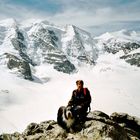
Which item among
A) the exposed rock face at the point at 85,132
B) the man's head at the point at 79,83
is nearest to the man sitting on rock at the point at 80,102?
the man's head at the point at 79,83

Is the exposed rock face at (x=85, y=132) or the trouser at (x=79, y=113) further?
the trouser at (x=79, y=113)

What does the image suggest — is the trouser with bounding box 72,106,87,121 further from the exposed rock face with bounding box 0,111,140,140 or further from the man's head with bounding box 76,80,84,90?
the man's head with bounding box 76,80,84,90

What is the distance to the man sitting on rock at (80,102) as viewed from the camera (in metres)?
25.7

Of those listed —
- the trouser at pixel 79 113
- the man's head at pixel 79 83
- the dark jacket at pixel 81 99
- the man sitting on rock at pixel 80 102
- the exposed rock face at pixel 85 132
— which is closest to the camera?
the exposed rock face at pixel 85 132

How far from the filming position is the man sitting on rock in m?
25.7

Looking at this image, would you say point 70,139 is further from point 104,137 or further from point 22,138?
point 22,138

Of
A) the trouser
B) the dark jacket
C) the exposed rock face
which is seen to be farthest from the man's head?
the exposed rock face

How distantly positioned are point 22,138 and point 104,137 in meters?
6.80

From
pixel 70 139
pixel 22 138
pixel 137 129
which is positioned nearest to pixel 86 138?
pixel 70 139

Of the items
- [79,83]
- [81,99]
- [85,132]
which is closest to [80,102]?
[81,99]

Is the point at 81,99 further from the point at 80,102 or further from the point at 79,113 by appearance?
the point at 79,113

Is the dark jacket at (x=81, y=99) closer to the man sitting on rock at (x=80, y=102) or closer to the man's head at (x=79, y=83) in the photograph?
the man sitting on rock at (x=80, y=102)

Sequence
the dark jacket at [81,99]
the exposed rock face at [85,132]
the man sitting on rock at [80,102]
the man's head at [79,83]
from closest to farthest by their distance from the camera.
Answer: the exposed rock face at [85,132] < the man's head at [79,83] < the man sitting on rock at [80,102] < the dark jacket at [81,99]

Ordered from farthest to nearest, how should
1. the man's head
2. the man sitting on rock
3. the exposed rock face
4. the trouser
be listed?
the man sitting on rock
the trouser
the man's head
the exposed rock face
